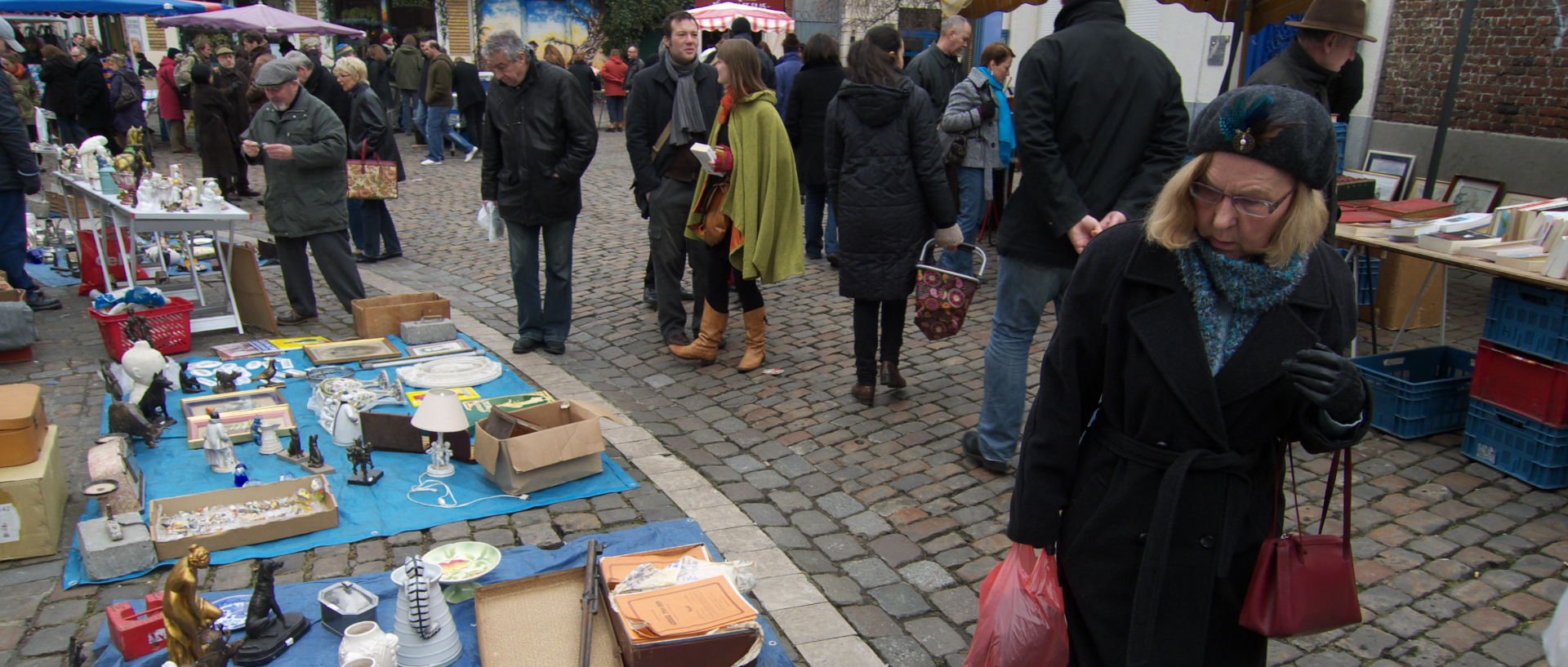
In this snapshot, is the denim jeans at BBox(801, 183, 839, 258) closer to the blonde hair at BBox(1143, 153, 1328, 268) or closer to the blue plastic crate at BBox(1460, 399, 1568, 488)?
the blue plastic crate at BBox(1460, 399, 1568, 488)

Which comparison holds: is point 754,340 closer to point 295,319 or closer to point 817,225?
point 817,225

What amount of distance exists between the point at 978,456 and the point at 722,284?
212cm

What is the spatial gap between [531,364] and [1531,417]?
520 centimetres

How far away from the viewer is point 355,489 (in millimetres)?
4430

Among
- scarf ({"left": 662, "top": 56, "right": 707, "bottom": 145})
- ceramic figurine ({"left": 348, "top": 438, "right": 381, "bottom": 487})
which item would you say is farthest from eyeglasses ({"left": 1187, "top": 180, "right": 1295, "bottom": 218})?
scarf ({"left": 662, "top": 56, "right": 707, "bottom": 145})

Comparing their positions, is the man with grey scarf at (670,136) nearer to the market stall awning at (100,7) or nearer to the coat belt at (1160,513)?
the coat belt at (1160,513)

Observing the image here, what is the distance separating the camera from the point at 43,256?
28.3 feet

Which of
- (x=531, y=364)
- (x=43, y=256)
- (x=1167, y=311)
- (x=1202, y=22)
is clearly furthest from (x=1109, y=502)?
(x=1202, y=22)

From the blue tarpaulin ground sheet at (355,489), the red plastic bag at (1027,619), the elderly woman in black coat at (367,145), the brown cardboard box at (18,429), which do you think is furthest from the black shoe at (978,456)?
the elderly woman in black coat at (367,145)

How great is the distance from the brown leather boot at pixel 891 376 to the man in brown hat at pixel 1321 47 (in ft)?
7.64

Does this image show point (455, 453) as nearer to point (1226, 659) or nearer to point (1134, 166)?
→ point (1134, 166)

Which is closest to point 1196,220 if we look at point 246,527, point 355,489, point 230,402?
point 246,527

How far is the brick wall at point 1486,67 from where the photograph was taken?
7.98 metres

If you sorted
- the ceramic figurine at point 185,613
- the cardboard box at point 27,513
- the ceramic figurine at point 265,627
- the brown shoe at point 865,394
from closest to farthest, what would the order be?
the ceramic figurine at point 185,613 < the ceramic figurine at point 265,627 < the cardboard box at point 27,513 < the brown shoe at point 865,394
